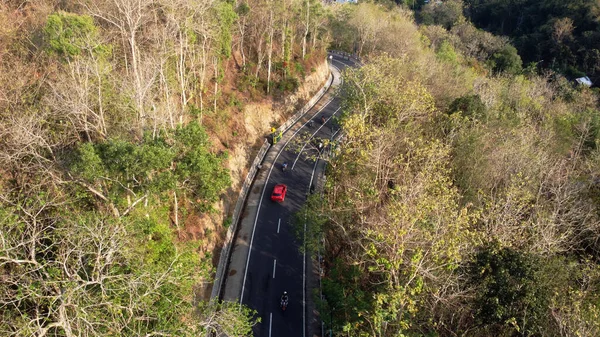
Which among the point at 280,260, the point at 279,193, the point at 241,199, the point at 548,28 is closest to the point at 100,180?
the point at 280,260

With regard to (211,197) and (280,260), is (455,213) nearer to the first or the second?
(211,197)

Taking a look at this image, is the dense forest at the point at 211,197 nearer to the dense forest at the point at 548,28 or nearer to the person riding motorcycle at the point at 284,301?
the person riding motorcycle at the point at 284,301

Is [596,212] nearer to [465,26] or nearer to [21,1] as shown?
[21,1]

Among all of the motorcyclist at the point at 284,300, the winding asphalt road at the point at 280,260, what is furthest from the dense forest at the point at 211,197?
the motorcyclist at the point at 284,300

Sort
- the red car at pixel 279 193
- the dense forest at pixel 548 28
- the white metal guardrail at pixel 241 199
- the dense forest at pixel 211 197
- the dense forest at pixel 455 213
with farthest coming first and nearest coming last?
1. the dense forest at pixel 548 28
2. the red car at pixel 279 193
3. the white metal guardrail at pixel 241 199
4. the dense forest at pixel 455 213
5. the dense forest at pixel 211 197

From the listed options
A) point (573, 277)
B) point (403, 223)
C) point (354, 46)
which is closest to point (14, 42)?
point (403, 223)

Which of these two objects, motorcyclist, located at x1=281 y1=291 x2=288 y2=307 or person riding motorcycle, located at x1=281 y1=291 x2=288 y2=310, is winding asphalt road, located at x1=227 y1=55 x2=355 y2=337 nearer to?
person riding motorcycle, located at x1=281 y1=291 x2=288 y2=310
